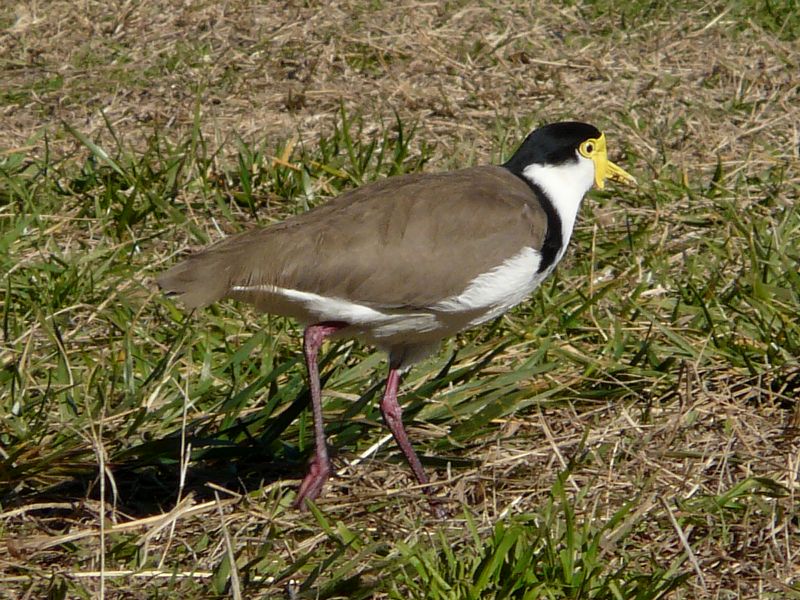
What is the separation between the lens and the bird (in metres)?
3.98

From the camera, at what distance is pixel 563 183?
4.46 meters

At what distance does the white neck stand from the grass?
1.77ft

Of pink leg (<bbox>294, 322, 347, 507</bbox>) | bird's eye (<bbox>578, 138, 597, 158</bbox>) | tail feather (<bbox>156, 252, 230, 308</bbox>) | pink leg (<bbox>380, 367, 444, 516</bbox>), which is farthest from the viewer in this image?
bird's eye (<bbox>578, 138, 597, 158</bbox>)

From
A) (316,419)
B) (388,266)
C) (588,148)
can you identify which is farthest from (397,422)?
(588,148)

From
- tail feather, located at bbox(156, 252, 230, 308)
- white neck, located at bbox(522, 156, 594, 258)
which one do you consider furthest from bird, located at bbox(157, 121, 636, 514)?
white neck, located at bbox(522, 156, 594, 258)

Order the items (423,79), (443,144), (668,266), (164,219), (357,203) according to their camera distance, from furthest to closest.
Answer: (423,79) → (443,144) → (164,219) → (668,266) → (357,203)

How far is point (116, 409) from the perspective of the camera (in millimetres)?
4277

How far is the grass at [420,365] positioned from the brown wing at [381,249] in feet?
1.62

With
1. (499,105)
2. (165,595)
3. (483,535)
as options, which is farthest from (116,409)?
(499,105)

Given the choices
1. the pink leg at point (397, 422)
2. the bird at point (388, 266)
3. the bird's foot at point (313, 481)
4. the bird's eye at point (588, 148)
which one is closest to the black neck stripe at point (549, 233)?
the bird at point (388, 266)

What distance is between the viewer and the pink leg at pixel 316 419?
13.4 ft

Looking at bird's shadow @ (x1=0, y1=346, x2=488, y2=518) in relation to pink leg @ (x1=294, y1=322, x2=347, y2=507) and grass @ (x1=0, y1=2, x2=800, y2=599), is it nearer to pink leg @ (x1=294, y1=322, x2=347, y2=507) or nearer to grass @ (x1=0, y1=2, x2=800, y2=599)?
grass @ (x1=0, y1=2, x2=800, y2=599)

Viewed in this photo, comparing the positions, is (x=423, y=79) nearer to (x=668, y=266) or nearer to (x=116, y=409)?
(x=668, y=266)

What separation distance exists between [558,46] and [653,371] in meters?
3.31
